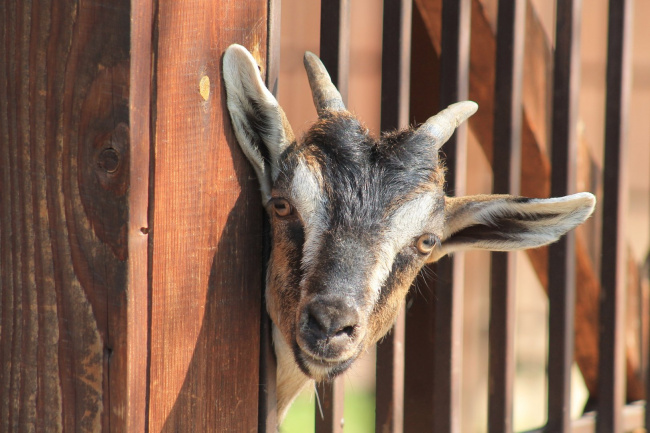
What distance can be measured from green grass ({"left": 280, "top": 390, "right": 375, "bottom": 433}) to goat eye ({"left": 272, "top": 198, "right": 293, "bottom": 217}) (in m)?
5.62

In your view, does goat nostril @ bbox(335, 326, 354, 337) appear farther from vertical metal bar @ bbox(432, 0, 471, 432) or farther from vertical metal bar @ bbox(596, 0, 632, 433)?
vertical metal bar @ bbox(596, 0, 632, 433)

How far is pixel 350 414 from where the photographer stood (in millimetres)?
8484

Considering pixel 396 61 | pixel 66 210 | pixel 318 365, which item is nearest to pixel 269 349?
pixel 318 365

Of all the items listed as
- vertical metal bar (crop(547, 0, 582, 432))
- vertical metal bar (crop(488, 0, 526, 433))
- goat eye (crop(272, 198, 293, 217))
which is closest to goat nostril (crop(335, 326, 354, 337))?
goat eye (crop(272, 198, 293, 217))

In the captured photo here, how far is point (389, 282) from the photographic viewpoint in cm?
276

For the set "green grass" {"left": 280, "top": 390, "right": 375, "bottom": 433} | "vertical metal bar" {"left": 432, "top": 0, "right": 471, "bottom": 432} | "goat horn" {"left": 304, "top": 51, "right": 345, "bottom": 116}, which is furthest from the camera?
"green grass" {"left": 280, "top": 390, "right": 375, "bottom": 433}

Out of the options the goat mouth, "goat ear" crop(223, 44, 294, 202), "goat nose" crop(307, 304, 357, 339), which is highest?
"goat ear" crop(223, 44, 294, 202)

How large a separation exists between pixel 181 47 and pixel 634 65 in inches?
294

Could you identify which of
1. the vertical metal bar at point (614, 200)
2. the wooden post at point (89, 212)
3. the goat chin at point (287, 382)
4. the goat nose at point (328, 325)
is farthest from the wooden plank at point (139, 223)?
the vertical metal bar at point (614, 200)

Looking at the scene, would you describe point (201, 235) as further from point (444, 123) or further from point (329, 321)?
point (444, 123)

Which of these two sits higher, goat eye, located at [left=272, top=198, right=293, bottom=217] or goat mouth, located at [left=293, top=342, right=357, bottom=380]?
goat eye, located at [left=272, top=198, right=293, bottom=217]

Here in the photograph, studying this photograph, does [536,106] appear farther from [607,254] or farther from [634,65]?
[634,65]

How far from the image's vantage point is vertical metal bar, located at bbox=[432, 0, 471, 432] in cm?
349

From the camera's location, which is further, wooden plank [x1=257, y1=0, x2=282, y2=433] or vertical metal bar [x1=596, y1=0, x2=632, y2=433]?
vertical metal bar [x1=596, y1=0, x2=632, y2=433]
